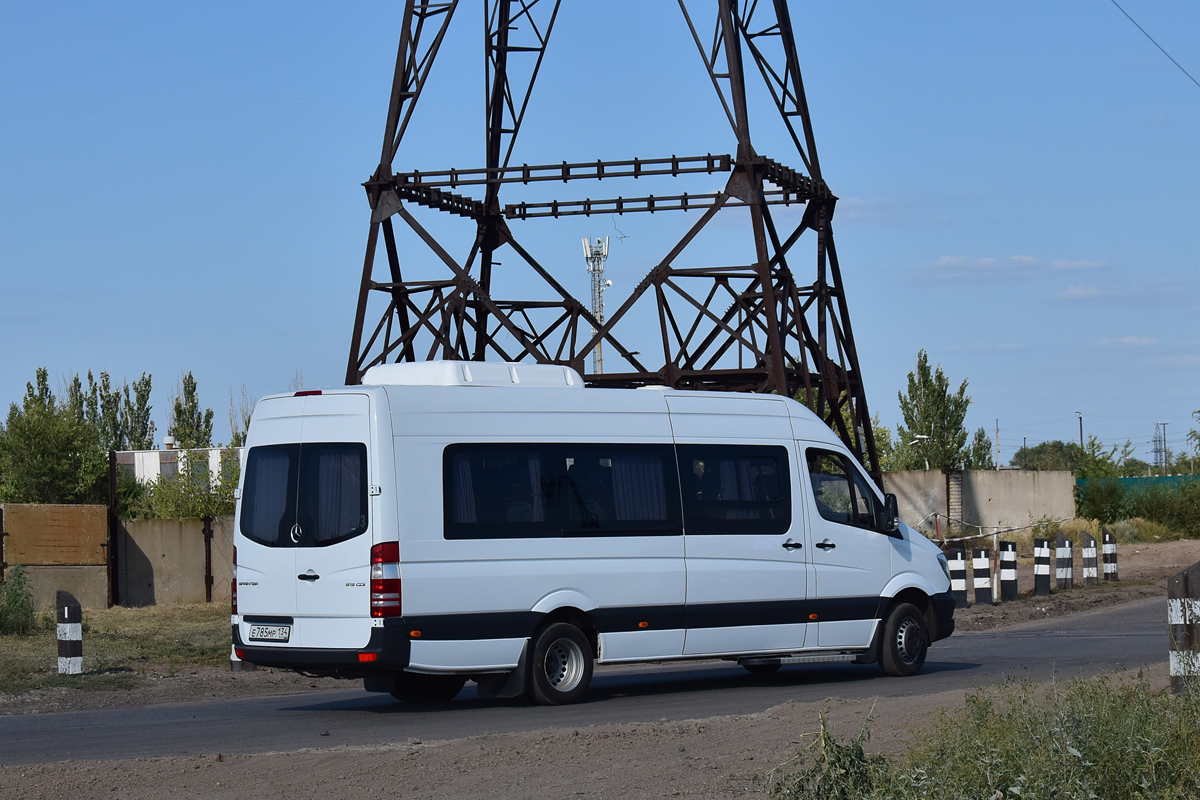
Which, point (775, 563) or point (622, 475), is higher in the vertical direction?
point (622, 475)

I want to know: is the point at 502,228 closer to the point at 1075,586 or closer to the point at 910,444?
the point at 1075,586

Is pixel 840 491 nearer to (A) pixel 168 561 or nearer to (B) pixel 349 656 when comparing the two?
(B) pixel 349 656

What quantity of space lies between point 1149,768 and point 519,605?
21.1 feet

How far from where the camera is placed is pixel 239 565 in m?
12.4

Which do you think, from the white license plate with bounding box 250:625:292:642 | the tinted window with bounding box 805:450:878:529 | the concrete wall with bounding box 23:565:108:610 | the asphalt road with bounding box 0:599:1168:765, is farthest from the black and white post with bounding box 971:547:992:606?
the concrete wall with bounding box 23:565:108:610

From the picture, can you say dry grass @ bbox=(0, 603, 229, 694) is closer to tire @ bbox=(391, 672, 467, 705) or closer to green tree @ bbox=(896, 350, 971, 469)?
tire @ bbox=(391, 672, 467, 705)

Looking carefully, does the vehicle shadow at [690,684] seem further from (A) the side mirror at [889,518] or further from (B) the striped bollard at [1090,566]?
(B) the striped bollard at [1090,566]

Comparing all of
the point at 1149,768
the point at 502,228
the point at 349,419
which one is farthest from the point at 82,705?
the point at 502,228

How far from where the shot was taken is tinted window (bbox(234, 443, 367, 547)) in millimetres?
11734

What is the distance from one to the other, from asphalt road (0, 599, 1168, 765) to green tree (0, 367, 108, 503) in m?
42.2

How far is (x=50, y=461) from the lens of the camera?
5509cm

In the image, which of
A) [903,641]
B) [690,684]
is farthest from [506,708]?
[903,641]

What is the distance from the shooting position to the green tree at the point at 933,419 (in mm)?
68375

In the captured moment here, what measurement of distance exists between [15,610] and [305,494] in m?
A: 10.7
